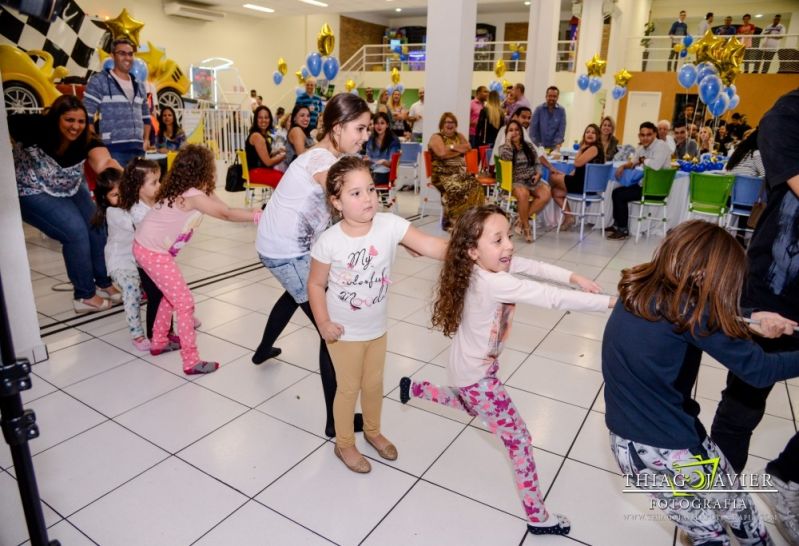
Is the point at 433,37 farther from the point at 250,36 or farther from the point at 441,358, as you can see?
the point at 250,36

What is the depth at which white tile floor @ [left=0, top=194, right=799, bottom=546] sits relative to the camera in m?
1.81

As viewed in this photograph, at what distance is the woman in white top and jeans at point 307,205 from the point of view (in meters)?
2.03

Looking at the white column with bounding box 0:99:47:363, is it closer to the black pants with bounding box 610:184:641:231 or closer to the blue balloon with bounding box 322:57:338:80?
the black pants with bounding box 610:184:641:231

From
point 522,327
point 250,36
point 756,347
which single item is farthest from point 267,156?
point 250,36

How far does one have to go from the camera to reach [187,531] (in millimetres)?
1776

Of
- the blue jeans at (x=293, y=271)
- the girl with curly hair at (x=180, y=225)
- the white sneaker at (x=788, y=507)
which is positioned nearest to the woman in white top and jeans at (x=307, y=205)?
the blue jeans at (x=293, y=271)

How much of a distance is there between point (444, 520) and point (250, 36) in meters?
16.9

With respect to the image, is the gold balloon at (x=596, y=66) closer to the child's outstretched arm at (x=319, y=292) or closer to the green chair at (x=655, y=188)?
the green chair at (x=655, y=188)

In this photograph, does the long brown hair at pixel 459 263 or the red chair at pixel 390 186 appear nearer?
A: the long brown hair at pixel 459 263

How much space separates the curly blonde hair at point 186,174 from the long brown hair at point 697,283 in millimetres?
2120

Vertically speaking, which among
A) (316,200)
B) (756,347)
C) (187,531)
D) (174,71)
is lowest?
(187,531)

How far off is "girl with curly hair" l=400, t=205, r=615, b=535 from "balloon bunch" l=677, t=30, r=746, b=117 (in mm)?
6771

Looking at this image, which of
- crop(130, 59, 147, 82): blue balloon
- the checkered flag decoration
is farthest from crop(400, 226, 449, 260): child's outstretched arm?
the checkered flag decoration

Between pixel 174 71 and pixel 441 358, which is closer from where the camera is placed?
pixel 441 358
